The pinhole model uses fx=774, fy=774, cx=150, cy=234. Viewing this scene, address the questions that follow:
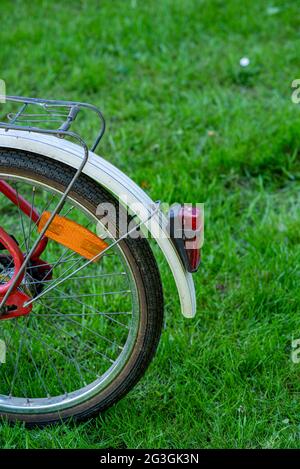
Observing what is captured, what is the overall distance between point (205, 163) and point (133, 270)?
1.57 metres

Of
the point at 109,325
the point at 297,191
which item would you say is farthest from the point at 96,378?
the point at 297,191

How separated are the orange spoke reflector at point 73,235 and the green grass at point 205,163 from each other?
0.59 m

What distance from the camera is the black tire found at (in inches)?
87.3

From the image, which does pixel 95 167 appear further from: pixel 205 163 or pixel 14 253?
pixel 205 163

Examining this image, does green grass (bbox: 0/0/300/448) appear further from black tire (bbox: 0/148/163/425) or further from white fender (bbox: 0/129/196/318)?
white fender (bbox: 0/129/196/318)

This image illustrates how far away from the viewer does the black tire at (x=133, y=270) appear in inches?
87.3

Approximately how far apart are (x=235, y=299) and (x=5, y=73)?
7.50 ft

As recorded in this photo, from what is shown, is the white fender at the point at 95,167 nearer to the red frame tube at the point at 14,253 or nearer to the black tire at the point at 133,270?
the black tire at the point at 133,270

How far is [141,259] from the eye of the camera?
2.27m

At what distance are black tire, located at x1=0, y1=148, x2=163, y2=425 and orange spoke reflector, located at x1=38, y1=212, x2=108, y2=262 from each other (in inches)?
3.1

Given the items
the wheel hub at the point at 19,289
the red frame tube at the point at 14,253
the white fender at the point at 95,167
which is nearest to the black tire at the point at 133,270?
the white fender at the point at 95,167

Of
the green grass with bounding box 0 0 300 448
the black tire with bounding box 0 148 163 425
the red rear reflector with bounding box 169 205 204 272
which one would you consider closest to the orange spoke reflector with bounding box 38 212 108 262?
the black tire with bounding box 0 148 163 425

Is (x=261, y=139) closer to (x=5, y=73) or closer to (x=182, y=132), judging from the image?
(x=182, y=132)

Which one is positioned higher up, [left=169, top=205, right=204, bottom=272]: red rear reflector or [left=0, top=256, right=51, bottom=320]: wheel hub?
[left=169, top=205, right=204, bottom=272]: red rear reflector
